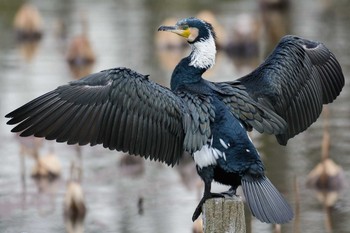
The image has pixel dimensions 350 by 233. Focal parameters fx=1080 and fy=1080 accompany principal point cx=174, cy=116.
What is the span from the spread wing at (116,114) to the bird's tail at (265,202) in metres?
0.57

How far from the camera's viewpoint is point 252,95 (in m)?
7.10

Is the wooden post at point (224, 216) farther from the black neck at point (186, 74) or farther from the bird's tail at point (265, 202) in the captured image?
the black neck at point (186, 74)

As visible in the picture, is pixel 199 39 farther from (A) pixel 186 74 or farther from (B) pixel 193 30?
(A) pixel 186 74

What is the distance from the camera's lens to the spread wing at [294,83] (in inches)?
282

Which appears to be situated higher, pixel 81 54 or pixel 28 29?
pixel 28 29

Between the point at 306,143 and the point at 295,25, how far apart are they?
8.83 m

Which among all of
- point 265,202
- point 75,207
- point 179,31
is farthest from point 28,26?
point 265,202

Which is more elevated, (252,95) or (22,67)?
(22,67)

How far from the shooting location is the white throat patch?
22.4 feet

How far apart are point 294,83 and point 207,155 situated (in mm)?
1096

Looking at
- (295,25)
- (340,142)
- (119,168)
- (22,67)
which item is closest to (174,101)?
(119,168)

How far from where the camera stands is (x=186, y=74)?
6816 mm

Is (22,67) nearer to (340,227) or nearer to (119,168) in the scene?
(119,168)

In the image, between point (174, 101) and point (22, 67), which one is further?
point (22, 67)
